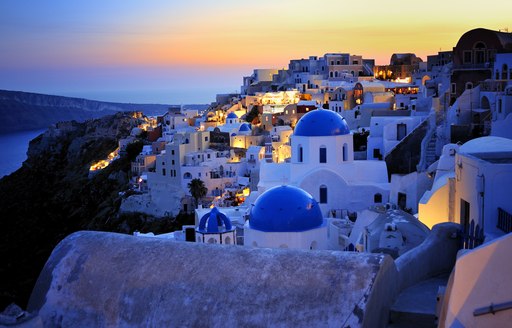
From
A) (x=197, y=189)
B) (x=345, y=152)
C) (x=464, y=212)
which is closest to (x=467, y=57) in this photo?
(x=345, y=152)

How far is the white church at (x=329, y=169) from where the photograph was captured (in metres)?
21.7

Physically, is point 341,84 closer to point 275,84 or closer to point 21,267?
point 275,84

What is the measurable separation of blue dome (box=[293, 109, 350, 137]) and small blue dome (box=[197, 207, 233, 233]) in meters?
5.48

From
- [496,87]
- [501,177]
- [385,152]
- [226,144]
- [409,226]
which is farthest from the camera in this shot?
[226,144]

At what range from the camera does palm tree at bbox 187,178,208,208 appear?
114ft

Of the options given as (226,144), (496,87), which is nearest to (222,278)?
(496,87)

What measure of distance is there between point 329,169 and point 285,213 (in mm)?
7258

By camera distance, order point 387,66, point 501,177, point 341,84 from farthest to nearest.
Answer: point 387,66 → point 341,84 → point 501,177

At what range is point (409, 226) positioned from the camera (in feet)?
34.2

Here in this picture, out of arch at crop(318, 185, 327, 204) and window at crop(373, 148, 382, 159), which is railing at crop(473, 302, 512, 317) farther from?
window at crop(373, 148, 382, 159)

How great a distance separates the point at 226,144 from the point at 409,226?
31.5 meters

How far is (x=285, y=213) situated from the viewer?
1486 centimetres

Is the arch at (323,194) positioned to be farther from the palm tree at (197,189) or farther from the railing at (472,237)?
the railing at (472,237)

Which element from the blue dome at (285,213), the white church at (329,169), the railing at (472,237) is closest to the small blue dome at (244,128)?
the white church at (329,169)
